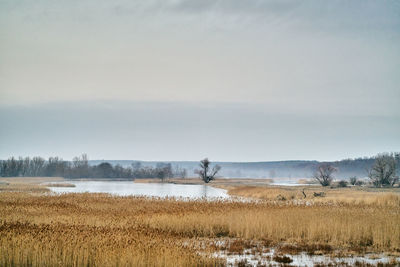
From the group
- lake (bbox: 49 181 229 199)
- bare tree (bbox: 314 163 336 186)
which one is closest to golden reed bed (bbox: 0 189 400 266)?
lake (bbox: 49 181 229 199)

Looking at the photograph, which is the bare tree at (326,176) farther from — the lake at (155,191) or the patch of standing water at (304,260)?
the patch of standing water at (304,260)

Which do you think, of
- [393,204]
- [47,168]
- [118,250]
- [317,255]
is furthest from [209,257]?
[47,168]

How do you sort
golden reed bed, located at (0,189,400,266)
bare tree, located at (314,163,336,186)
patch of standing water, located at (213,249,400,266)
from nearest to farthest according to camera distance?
golden reed bed, located at (0,189,400,266) < patch of standing water, located at (213,249,400,266) < bare tree, located at (314,163,336,186)

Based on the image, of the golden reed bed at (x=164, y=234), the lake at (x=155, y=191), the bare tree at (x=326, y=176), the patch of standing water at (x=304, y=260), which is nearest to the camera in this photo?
the golden reed bed at (x=164, y=234)

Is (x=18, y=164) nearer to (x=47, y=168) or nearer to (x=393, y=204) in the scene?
(x=47, y=168)

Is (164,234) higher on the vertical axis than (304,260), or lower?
higher

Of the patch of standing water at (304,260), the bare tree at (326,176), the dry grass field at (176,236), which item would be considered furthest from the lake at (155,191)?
the patch of standing water at (304,260)

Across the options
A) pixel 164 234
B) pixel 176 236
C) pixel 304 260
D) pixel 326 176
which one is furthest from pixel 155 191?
pixel 304 260

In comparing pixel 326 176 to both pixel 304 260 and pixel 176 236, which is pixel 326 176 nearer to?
pixel 176 236

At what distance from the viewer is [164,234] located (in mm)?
17000

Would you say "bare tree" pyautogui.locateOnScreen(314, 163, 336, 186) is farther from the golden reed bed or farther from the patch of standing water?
the patch of standing water

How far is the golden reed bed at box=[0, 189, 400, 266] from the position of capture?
1183cm

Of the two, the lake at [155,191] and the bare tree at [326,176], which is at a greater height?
the bare tree at [326,176]

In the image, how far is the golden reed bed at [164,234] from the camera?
11.8 meters
